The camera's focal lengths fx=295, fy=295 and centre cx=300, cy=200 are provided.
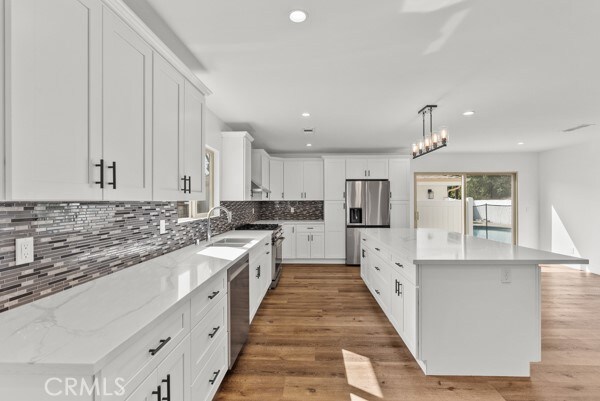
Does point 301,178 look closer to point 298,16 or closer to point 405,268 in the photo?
point 405,268

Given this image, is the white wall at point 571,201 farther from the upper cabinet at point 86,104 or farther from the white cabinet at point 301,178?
the upper cabinet at point 86,104

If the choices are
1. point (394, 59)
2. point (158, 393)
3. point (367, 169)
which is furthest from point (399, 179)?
point (158, 393)

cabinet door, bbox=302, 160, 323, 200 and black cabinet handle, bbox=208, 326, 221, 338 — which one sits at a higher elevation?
cabinet door, bbox=302, 160, 323, 200

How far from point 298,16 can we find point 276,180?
15.5ft

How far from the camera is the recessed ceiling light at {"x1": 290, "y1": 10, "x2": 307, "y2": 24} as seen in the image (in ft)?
5.79

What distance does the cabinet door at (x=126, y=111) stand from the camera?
51.8 inches

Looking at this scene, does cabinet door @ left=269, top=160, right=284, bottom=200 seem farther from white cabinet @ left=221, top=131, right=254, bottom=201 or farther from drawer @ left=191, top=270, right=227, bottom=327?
drawer @ left=191, top=270, right=227, bottom=327

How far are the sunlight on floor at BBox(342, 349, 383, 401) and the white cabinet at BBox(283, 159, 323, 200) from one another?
4.18m

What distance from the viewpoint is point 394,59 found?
236cm

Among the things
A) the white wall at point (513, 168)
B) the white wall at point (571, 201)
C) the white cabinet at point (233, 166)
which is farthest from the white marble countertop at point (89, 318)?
the white wall at point (571, 201)

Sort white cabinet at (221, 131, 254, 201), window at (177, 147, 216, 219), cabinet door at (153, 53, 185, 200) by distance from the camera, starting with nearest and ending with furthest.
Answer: cabinet door at (153, 53, 185, 200), window at (177, 147, 216, 219), white cabinet at (221, 131, 254, 201)

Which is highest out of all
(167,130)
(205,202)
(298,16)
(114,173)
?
(298,16)

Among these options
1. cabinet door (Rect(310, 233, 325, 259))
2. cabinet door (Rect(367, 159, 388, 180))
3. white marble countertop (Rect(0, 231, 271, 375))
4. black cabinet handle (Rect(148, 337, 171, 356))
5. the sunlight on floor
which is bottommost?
the sunlight on floor

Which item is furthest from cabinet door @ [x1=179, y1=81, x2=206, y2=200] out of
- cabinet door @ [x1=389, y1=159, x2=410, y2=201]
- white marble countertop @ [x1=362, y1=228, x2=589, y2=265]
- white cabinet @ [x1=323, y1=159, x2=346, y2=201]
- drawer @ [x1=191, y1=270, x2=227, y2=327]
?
cabinet door @ [x1=389, y1=159, x2=410, y2=201]
